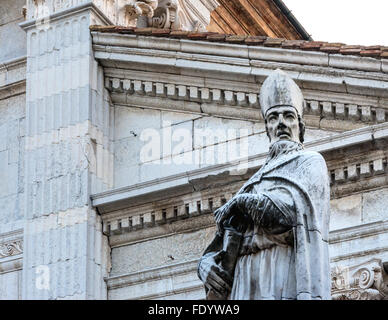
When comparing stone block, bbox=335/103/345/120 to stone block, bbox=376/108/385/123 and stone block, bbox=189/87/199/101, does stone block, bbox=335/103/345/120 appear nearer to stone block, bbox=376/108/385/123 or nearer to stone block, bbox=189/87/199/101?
stone block, bbox=376/108/385/123

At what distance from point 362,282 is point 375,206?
79cm

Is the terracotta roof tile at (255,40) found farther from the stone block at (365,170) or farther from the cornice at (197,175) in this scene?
the stone block at (365,170)

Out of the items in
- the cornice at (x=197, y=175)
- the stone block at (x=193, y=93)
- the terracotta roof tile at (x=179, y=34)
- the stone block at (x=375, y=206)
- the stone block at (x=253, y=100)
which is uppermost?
the terracotta roof tile at (x=179, y=34)

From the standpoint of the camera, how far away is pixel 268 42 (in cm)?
1922

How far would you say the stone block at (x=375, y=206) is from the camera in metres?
18.2

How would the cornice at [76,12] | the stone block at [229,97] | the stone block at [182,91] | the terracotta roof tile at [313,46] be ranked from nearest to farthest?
the terracotta roof tile at [313,46] → the stone block at [229,97] → the stone block at [182,91] → the cornice at [76,12]

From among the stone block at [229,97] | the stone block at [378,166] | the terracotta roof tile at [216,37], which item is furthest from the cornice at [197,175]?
the terracotta roof tile at [216,37]

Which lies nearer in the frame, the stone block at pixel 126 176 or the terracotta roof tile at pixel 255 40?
the terracotta roof tile at pixel 255 40

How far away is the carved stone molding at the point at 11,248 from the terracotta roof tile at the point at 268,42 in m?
2.34

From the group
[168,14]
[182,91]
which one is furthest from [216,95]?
[168,14]

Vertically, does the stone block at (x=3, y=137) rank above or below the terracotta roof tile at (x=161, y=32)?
below

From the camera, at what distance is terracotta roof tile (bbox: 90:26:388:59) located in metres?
18.7

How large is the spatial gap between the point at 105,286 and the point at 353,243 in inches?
110
